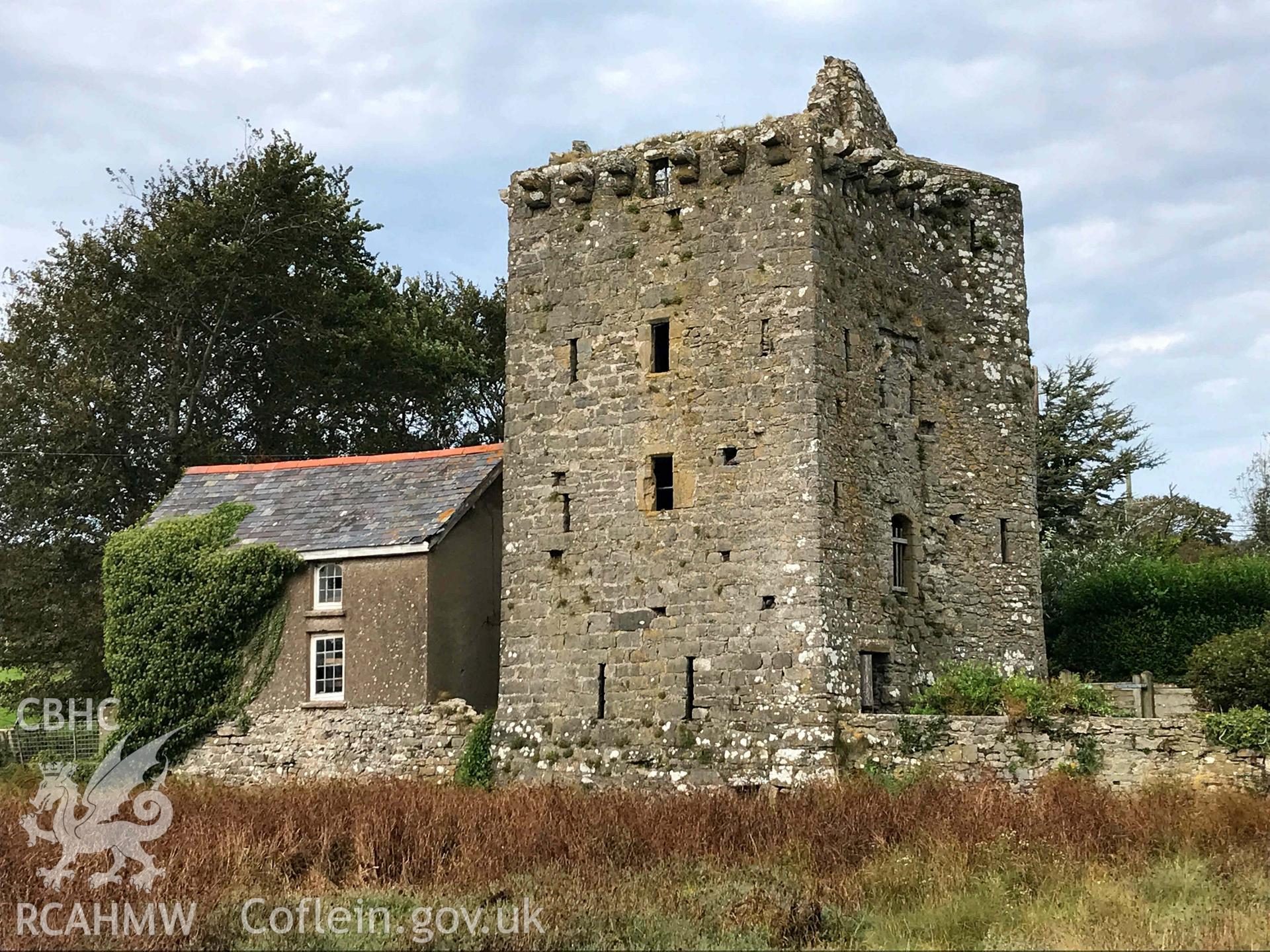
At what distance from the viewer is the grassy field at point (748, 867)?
12516 millimetres

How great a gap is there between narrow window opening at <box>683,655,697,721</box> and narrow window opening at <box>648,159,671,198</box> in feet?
22.6

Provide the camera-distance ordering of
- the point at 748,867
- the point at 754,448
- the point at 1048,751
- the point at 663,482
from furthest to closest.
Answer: the point at 663,482 < the point at 754,448 < the point at 1048,751 < the point at 748,867

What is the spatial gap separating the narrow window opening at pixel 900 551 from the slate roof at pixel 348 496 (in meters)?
6.69

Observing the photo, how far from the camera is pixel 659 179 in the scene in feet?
72.6

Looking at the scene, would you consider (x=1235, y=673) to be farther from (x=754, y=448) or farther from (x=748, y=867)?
(x=748, y=867)

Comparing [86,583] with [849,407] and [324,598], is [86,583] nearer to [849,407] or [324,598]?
[324,598]

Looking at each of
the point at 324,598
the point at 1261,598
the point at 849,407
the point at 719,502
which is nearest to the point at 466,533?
the point at 324,598

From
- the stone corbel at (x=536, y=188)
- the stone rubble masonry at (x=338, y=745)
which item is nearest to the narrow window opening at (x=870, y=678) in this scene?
the stone rubble masonry at (x=338, y=745)

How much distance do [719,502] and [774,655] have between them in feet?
7.58

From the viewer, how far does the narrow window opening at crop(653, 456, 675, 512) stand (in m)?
A: 21.4

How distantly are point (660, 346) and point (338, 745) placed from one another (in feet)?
26.4

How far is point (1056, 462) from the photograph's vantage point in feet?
108

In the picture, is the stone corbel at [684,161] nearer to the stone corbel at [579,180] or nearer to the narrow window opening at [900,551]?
the stone corbel at [579,180]

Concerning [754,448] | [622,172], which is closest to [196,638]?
[754,448]
